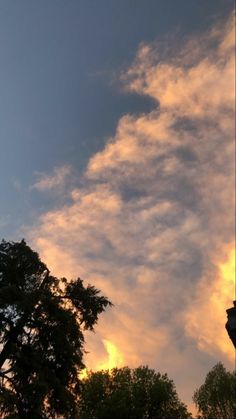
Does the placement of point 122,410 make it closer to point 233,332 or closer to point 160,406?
point 160,406

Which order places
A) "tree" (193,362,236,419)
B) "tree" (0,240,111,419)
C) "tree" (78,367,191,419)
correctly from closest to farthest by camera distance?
"tree" (0,240,111,419) → "tree" (78,367,191,419) → "tree" (193,362,236,419)

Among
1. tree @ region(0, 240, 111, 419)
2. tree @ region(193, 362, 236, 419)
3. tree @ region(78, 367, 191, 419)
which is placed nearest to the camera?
tree @ region(0, 240, 111, 419)

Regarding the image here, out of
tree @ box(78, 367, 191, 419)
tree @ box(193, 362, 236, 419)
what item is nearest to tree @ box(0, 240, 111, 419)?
tree @ box(78, 367, 191, 419)

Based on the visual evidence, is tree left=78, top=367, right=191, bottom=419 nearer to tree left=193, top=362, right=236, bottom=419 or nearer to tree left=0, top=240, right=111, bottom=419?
tree left=193, top=362, right=236, bottom=419

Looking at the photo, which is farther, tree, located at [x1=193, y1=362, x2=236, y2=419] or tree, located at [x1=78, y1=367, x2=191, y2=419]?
tree, located at [x1=193, y1=362, x2=236, y2=419]

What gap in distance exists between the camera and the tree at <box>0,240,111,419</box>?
23.0m

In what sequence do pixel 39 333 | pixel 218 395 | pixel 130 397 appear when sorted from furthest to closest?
pixel 218 395 < pixel 130 397 < pixel 39 333

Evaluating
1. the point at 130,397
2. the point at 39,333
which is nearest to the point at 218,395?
the point at 130,397

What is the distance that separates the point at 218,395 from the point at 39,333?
166 feet

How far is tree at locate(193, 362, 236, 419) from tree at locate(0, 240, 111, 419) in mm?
46232

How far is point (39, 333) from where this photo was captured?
25281 millimetres

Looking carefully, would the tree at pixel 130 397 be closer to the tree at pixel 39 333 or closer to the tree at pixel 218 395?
the tree at pixel 218 395

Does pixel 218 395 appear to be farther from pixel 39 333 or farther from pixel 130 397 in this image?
pixel 39 333

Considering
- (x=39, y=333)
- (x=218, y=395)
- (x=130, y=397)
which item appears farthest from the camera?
(x=218, y=395)
